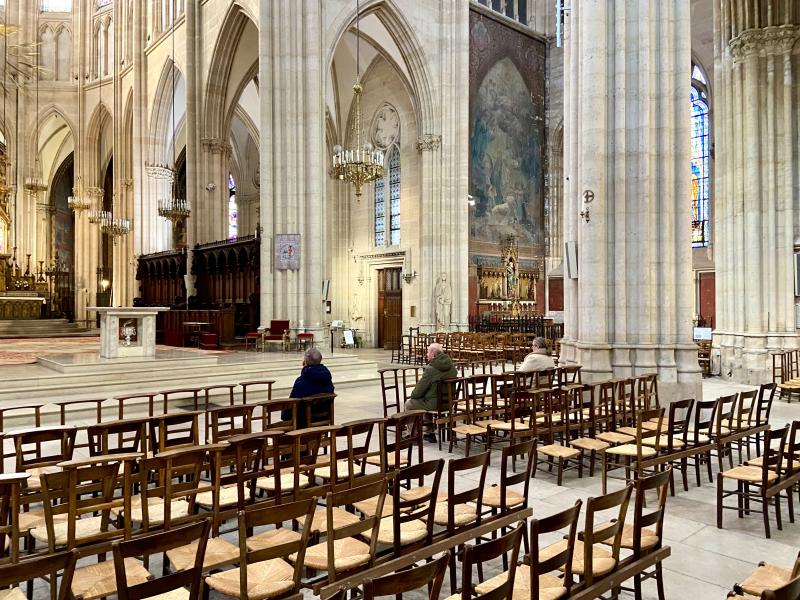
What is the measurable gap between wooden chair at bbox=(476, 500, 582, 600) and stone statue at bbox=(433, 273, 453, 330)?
1891 centimetres

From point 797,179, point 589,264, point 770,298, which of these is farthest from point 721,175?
point 589,264

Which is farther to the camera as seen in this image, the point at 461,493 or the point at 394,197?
the point at 394,197

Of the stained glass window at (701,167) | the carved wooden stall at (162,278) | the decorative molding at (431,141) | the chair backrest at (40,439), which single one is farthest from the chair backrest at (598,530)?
the stained glass window at (701,167)

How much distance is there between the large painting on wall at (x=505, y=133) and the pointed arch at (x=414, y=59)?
3.60 metres

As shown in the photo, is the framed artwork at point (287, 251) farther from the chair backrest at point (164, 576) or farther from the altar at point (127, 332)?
the chair backrest at point (164, 576)

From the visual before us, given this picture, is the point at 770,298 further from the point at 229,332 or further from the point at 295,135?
the point at 229,332

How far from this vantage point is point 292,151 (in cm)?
1731

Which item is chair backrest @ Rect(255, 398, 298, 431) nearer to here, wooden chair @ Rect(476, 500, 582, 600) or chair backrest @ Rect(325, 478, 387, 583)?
chair backrest @ Rect(325, 478, 387, 583)

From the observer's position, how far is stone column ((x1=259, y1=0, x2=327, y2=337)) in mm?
17266

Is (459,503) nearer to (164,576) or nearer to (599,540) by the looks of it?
(599,540)

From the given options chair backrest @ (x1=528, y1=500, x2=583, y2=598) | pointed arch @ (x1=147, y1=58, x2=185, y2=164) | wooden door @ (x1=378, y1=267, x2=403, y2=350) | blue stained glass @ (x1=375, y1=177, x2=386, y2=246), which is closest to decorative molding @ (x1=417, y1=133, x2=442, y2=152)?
blue stained glass @ (x1=375, y1=177, x2=386, y2=246)

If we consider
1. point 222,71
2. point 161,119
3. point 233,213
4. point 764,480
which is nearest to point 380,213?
point 222,71

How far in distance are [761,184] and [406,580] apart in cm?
1575

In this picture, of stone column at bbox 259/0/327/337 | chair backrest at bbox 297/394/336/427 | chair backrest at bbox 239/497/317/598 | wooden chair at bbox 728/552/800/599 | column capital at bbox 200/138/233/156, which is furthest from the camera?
column capital at bbox 200/138/233/156
